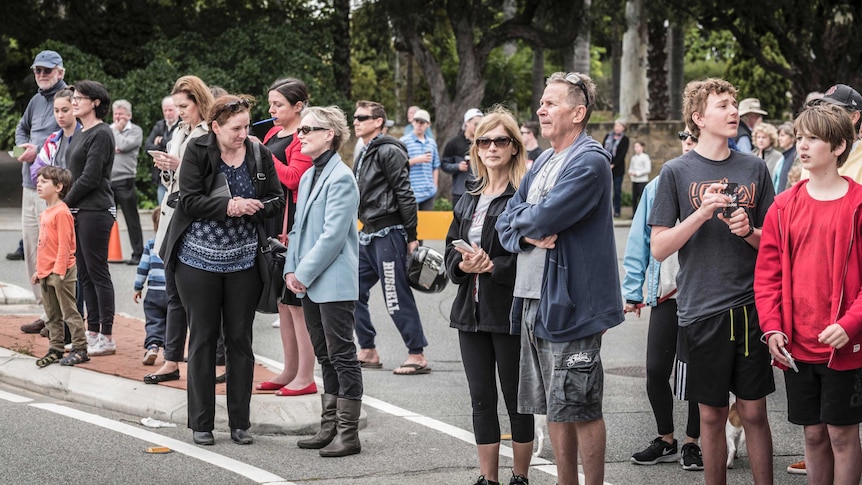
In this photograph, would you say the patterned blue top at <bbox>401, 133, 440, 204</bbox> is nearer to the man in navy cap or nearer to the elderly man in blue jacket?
the man in navy cap

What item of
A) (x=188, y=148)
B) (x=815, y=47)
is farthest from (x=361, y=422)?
(x=815, y=47)

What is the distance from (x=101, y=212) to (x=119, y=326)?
5.63 ft

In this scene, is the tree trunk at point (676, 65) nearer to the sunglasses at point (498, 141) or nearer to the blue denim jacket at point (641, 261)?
the blue denim jacket at point (641, 261)

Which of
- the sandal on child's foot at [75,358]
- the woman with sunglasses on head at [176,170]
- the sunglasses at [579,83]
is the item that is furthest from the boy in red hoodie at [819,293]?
the sandal on child's foot at [75,358]

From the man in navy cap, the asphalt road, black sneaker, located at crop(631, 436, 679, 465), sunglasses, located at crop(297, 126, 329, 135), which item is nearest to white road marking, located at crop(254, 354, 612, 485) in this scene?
the asphalt road

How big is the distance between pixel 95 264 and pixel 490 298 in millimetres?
3984

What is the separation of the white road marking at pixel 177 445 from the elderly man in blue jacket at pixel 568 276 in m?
1.59

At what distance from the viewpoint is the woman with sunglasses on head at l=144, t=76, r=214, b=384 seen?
24.3ft

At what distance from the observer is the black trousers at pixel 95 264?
8516 mm

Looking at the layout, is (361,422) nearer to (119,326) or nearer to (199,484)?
(199,484)

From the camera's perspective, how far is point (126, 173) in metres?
14.5

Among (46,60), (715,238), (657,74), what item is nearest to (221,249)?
(715,238)

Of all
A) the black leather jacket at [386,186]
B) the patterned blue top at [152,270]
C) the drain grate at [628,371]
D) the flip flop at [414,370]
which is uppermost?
the black leather jacket at [386,186]

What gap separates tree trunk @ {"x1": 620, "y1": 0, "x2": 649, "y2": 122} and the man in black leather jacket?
2107 cm
